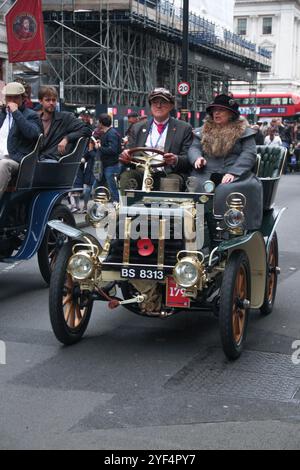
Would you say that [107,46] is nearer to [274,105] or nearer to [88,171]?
[88,171]

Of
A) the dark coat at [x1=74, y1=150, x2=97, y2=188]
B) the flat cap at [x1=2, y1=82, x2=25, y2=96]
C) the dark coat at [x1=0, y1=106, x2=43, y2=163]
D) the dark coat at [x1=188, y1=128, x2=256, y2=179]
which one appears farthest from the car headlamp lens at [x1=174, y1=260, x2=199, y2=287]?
the dark coat at [x1=74, y1=150, x2=97, y2=188]

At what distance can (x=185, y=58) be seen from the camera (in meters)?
24.0

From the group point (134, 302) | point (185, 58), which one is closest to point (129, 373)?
point (134, 302)

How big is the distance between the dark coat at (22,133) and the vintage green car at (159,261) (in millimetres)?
1775

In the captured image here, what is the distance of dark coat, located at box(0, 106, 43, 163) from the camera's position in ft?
25.4

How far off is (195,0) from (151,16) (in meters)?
15.0

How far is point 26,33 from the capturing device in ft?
53.1

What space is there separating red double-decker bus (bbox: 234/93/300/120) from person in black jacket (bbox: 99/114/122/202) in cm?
3549

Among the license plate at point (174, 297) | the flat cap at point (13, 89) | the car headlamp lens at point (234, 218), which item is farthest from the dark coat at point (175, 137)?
the license plate at point (174, 297)

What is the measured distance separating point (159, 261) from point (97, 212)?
69cm

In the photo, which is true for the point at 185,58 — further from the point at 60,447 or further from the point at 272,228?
the point at 60,447

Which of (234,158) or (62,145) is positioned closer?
(234,158)

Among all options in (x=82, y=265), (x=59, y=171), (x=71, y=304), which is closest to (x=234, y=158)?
(x=82, y=265)

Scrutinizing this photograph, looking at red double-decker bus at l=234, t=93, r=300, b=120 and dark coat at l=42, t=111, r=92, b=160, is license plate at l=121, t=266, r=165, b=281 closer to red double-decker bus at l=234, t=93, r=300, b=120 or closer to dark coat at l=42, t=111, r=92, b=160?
dark coat at l=42, t=111, r=92, b=160
